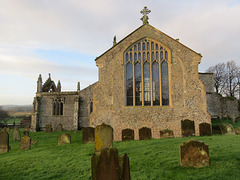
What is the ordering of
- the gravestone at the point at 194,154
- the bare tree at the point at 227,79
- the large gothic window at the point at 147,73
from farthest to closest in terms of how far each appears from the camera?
the bare tree at the point at 227,79 → the large gothic window at the point at 147,73 → the gravestone at the point at 194,154

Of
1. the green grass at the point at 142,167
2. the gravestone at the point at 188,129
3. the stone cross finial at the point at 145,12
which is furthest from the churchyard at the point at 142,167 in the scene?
the stone cross finial at the point at 145,12

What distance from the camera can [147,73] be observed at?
13.1m

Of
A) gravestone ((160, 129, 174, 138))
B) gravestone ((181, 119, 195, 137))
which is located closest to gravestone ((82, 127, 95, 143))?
gravestone ((160, 129, 174, 138))

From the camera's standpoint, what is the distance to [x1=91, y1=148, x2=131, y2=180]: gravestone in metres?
3.20

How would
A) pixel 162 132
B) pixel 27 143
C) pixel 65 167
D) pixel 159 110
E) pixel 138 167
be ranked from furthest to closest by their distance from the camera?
pixel 159 110 → pixel 162 132 → pixel 27 143 → pixel 65 167 → pixel 138 167

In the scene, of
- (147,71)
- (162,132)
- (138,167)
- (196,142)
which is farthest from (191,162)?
(147,71)

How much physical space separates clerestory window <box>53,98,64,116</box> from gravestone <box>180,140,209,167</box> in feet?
65.4

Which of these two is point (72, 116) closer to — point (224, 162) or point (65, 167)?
point (65, 167)

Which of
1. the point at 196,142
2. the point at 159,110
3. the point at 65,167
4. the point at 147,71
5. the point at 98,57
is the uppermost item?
the point at 98,57

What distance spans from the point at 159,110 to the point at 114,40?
33.8 feet

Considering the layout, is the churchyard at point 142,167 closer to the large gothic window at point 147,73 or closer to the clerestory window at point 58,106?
the large gothic window at point 147,73

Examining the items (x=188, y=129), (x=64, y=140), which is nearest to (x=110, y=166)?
(x=64, y=140)

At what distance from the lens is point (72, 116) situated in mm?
22219

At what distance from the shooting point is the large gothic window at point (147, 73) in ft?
42.1
